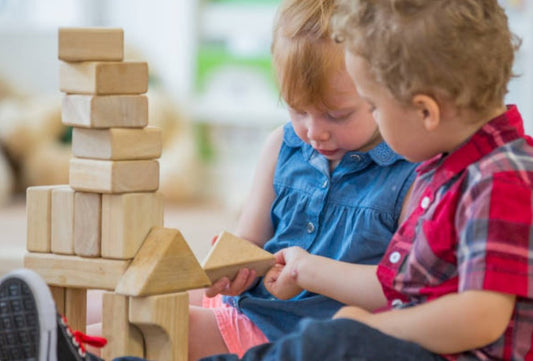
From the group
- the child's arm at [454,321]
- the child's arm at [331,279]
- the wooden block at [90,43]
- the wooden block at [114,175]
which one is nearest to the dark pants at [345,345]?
the child's arm at [454,321]

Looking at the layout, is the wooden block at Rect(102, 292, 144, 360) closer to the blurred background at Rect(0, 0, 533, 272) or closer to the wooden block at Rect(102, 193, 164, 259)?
the wooden block at Rect(102, 193, 164, 259)

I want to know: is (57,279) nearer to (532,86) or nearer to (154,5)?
(532,86)

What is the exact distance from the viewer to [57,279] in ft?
3.52

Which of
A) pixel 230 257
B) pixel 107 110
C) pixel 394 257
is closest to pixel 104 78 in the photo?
pixel 107 110

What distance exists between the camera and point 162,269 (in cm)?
102

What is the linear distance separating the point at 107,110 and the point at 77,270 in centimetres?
20

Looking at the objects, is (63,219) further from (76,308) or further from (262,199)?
(262,199)

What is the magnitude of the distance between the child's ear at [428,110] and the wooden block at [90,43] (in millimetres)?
348

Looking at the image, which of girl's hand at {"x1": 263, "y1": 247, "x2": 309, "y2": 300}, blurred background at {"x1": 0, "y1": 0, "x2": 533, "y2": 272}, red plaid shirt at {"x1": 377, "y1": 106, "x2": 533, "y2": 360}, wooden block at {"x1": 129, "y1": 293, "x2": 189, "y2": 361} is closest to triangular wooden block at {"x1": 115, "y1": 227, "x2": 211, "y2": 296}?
wooden block at {"x1": 129, "y1": 293, "x2": 189, "y2": 361}

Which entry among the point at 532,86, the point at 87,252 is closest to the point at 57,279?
the point at 87,252

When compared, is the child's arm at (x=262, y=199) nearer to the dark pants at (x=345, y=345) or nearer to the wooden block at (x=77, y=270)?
the wooden block at (x=77, y=270)

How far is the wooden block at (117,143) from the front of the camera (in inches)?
40.1

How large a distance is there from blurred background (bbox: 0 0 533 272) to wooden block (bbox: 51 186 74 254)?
2.05m

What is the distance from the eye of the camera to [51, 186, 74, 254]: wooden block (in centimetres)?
106
